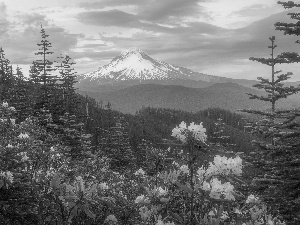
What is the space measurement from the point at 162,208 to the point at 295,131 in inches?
284

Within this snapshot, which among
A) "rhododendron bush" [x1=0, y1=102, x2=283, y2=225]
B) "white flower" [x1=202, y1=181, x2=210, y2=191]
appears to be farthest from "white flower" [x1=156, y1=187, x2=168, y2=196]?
"white flower" [x1=202, y1=181, x2=210, y2=191]

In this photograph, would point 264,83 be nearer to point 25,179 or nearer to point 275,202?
point 275,202

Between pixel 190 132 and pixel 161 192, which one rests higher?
pixel 190 132

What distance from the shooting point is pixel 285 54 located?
33.7 feet

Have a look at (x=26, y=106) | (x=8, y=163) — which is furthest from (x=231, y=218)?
(x=26, y=106)

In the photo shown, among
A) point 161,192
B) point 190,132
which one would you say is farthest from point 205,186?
point 161,192

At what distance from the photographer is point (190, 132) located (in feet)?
9.59

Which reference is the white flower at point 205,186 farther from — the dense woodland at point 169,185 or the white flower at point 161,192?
the white flower at point 161,192

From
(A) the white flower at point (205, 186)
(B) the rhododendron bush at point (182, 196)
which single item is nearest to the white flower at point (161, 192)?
(B) the rhododendron bush at point (182, 196)

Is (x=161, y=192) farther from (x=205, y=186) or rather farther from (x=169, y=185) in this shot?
(x=205, y=186)

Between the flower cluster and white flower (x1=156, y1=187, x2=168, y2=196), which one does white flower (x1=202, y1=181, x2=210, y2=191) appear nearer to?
the flower cluster

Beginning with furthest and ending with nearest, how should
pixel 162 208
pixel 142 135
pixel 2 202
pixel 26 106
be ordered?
1. pixel 142 135
2. pixel 26 106
3. pixel 2 202
4. pixel 162 208

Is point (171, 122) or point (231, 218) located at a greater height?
point (231, 218)

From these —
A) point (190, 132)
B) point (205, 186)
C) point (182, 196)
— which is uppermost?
point (190, 132)
